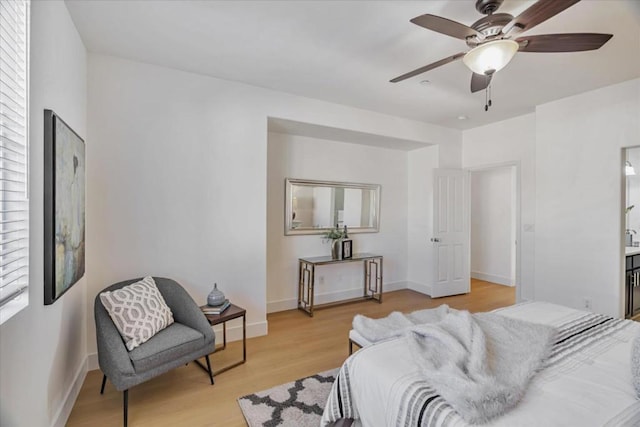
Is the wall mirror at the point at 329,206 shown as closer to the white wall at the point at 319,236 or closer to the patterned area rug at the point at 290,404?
the white wall at the point at 319,236

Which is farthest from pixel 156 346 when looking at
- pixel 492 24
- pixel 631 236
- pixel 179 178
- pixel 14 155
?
pixel 631 236

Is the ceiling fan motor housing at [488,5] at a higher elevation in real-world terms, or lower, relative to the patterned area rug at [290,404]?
higher

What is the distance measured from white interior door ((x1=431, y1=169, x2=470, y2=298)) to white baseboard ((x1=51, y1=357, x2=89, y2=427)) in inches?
169

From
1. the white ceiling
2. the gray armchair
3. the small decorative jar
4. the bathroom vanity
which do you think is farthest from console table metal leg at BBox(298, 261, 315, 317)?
the bathroom vanity

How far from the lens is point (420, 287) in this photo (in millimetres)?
5047

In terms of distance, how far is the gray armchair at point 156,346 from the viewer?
6.21 feet

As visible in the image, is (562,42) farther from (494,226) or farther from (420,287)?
(494,226)

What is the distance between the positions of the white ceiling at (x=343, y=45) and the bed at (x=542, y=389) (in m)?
2.05

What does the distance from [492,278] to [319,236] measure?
367cm

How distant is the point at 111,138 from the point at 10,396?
2.05 meters

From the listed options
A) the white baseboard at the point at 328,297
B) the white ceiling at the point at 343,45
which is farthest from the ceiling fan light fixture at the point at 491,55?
the white baseboard at the point at 328,297

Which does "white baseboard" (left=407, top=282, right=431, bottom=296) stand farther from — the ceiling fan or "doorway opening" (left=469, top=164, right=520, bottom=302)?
the ceiling fan

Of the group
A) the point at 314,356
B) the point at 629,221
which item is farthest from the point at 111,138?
the point at 629,221

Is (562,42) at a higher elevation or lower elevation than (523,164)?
higher
